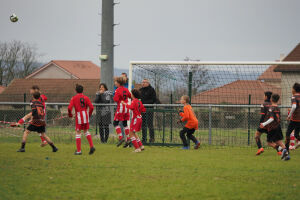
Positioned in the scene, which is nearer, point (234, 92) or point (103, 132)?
point (103, 132)

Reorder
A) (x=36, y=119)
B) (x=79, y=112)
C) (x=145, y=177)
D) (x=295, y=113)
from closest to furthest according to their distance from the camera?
1. (x=145, y=177)
2. (x=79, y=112)
3. (x=295, y=113)
4. (x=36, y=119)

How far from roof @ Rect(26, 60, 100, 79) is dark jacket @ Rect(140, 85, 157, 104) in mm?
60850

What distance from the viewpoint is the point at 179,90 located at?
1435 cm

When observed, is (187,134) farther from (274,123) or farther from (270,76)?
(270,76)

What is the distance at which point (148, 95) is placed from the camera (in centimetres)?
1380

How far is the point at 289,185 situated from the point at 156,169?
2510 mm

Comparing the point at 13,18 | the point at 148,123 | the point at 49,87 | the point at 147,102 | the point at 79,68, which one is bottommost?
the point at 148,123

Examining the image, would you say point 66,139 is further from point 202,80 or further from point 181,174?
point 181,174

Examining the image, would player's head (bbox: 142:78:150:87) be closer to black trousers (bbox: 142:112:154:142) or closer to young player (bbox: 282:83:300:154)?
black trousers (bbox: 142:112:154:142)

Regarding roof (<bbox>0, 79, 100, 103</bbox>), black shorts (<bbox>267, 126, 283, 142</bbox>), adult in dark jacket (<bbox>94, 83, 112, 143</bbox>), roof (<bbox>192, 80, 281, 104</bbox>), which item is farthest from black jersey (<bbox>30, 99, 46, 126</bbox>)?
roof (<bbox>0, 79, 100, 103</bbox>)

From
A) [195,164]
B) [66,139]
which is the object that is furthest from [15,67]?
[195,164]

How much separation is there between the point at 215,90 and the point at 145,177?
8.00 meters

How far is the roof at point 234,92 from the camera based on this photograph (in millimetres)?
14578

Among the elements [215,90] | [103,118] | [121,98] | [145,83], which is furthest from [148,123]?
[215,90]
